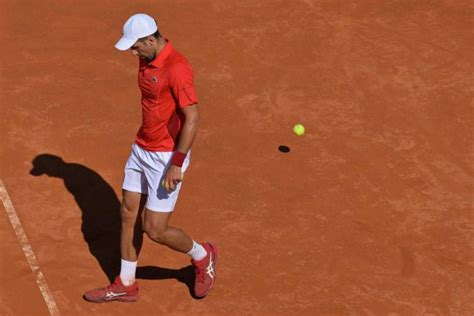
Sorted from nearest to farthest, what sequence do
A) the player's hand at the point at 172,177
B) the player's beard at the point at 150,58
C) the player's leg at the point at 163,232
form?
the player's beard at the point at 150,58 < the player's hand at the point at 172,177 < the player's leg at the point at 163,232

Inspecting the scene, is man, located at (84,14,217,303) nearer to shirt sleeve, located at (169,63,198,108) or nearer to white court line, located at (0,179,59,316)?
shirt sleeve, located at (169,63,198,108)

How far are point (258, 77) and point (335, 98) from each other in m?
1.17

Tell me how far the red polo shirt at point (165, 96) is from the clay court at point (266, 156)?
6.20ft

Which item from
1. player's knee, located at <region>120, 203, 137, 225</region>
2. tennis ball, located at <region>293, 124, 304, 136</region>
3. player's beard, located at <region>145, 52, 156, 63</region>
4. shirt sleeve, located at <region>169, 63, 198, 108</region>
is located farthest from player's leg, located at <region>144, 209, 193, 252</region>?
tennis ball, located at <region>293, 124, 304, 136</region>

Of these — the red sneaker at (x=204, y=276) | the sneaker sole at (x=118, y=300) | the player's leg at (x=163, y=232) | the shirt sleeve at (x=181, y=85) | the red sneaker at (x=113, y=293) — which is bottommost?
the sneaker sole at (x=118, y=300)

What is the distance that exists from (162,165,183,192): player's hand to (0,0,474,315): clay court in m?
1.60

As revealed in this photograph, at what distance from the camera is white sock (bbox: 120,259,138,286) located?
10.0 m

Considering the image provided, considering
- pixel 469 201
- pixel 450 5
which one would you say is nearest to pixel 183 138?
pixel 469 201

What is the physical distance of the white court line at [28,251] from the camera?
396 inches

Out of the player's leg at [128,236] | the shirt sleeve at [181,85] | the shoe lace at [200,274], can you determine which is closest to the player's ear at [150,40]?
the shirt sleeve at [181,85]

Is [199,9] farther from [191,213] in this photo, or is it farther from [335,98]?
[191,213]

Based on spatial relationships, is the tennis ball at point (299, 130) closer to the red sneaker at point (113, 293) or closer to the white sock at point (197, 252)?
the white sock at point (197, 252)

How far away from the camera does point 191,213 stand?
11367 mm

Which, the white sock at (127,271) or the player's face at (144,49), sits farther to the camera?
the white sock at (127,271)
